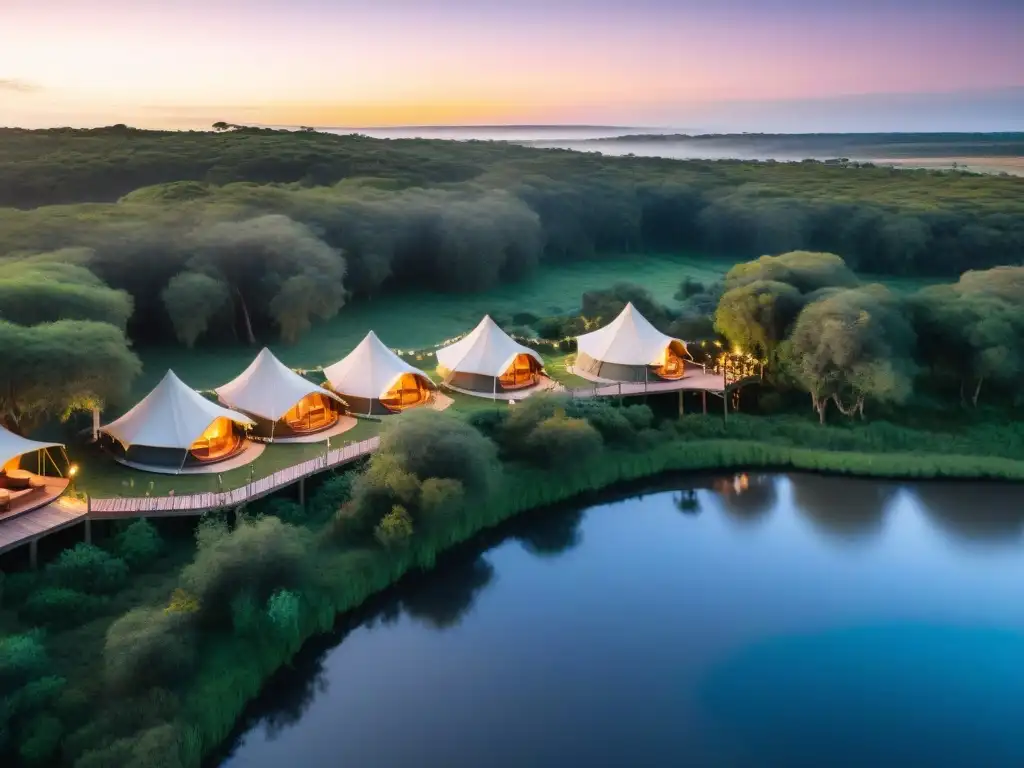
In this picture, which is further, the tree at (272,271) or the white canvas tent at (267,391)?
the tree at (272,271)

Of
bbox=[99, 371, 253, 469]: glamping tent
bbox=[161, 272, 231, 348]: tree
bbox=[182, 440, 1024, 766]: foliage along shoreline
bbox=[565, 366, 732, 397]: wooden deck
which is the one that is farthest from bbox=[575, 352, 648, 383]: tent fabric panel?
bbox=[161, 272, 231, 348]: tree

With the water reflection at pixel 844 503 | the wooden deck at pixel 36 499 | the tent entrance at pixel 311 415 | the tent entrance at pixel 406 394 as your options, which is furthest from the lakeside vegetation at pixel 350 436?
the tent entrance at pixel 311 415

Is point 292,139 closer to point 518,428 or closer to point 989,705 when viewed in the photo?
point 518,428

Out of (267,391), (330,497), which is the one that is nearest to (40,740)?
(330,497)

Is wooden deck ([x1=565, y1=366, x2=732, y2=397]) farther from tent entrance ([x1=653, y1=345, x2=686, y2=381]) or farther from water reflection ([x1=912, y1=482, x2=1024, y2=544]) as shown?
water reflection ([x1=912, y1=482, x2=1024, y2=544])

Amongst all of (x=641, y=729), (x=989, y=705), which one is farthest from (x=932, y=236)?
(x=641, y=729)

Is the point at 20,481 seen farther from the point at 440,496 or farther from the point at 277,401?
the point at 440,496

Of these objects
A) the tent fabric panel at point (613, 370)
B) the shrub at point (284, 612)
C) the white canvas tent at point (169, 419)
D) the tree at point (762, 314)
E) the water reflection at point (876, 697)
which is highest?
the tree at point (762, 314)

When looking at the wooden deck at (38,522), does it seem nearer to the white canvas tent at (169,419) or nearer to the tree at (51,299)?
the white canvas tent at (169,419)
